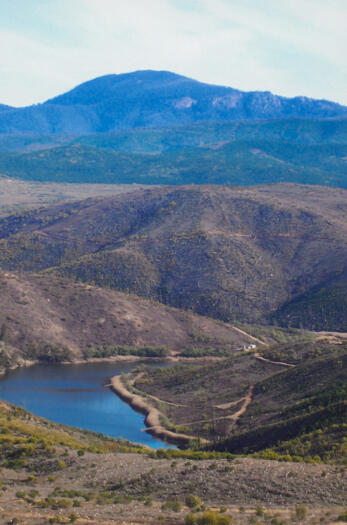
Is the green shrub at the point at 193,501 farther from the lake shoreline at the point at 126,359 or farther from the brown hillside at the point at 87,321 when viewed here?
the brown hillside at the point at 87,321

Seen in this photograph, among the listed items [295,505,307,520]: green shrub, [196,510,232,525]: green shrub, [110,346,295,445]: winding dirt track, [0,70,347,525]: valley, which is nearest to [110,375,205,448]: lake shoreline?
[110,346,295,445]: winding dirt track

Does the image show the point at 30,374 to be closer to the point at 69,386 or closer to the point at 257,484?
the point at 69,386

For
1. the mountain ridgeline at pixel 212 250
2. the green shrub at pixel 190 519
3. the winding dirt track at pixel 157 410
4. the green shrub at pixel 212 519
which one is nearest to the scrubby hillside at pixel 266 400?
the winding dirt track at pixel 157 410

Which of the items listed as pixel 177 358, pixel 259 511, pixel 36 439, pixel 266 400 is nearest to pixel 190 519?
pixel 259 511

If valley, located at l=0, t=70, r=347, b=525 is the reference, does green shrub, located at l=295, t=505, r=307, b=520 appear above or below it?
above

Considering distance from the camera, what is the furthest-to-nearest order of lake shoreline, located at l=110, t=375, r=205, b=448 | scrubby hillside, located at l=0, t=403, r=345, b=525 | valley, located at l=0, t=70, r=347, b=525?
1. lake shoreline, located at l=110, t=375, r=205, b=448
2. valley, located at l=0, t=70, r=347, b=525
3. scrubby hillside, located at l=0, t=403, r=345, b=525

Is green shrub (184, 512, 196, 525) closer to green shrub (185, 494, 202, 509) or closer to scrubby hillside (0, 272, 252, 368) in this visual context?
green shrub (185, 494, 202, 509)

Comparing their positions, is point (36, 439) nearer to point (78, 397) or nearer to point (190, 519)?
point (190, 519)
